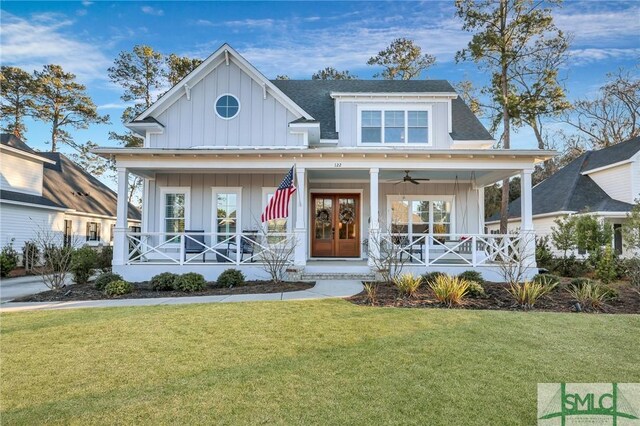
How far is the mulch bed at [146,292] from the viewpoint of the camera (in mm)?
8297

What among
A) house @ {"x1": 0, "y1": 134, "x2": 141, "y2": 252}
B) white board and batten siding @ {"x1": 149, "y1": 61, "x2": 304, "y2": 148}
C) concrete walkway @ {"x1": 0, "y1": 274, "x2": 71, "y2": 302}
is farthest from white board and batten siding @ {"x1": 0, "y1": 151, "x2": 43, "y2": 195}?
white board and batten siding @ {"x1": 149, "y1": 61, "x2": 304, "y2": 148}

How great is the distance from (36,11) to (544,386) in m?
15.5

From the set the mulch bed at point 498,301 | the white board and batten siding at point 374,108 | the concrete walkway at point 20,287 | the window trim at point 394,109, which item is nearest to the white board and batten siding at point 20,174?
the concrete walkway at point 20,287

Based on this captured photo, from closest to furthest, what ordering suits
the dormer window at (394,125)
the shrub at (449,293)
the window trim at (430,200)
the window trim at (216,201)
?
the shrub at (449,293), the window trim at (216,201), the window trim at (430,200), the dormer window at (394,125)

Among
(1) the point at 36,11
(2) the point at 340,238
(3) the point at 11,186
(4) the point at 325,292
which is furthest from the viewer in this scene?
(3) the point at 11,186

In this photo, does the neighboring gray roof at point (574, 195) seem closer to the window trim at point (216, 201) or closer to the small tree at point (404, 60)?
the small tree at point (404, 60)

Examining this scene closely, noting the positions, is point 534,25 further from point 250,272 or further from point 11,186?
point 11,186

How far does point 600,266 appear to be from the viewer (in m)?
11.0

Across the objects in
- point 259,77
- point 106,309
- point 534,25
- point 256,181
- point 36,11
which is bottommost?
point 106,309

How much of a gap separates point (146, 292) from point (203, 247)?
3.03 m

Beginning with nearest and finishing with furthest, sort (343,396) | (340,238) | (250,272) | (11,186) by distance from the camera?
(343,396)
(250,272)
(340,238)
(11,186)

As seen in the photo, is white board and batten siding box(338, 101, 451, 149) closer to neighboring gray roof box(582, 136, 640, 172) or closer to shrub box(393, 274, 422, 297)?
shrub box(393, 274, 422, 297)

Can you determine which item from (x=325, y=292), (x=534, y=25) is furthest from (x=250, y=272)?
(x=534, y=25)

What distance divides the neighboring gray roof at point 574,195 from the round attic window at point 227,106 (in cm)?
1475
